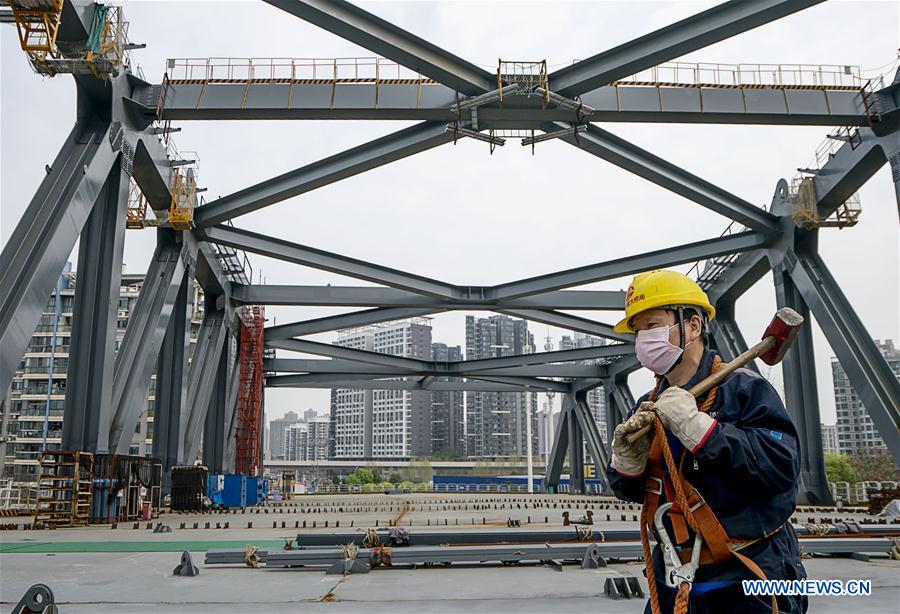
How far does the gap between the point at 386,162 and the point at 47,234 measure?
341 inches

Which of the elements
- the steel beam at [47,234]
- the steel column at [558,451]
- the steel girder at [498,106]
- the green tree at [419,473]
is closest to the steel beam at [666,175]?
the steel girder at [498,106]

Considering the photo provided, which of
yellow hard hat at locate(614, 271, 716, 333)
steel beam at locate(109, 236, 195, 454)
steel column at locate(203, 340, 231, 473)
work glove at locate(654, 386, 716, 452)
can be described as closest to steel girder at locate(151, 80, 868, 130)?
steel beam at locate(109, 236, 195, 454)

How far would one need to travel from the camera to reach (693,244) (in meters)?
25.7

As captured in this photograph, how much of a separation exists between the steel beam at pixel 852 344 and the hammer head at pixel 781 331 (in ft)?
65.8

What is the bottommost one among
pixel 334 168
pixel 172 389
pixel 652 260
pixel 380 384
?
pixel 172 389

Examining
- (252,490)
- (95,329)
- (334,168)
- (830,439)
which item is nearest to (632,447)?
(95,329)

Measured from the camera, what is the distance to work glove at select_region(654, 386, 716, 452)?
8.19 ft

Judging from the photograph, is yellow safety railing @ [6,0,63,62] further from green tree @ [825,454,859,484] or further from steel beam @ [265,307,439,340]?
green tree @ [825,454,859,484]

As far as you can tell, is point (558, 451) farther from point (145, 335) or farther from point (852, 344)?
point (145, 335)

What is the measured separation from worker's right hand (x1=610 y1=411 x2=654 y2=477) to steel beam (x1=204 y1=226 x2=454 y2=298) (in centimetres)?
2372

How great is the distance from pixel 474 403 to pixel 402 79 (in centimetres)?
11475

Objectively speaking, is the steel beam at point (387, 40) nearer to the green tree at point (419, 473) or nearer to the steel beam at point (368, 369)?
the steel beam at point (368, 369)

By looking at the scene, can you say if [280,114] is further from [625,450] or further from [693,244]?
[625,450]

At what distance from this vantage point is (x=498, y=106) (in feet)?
57.7
